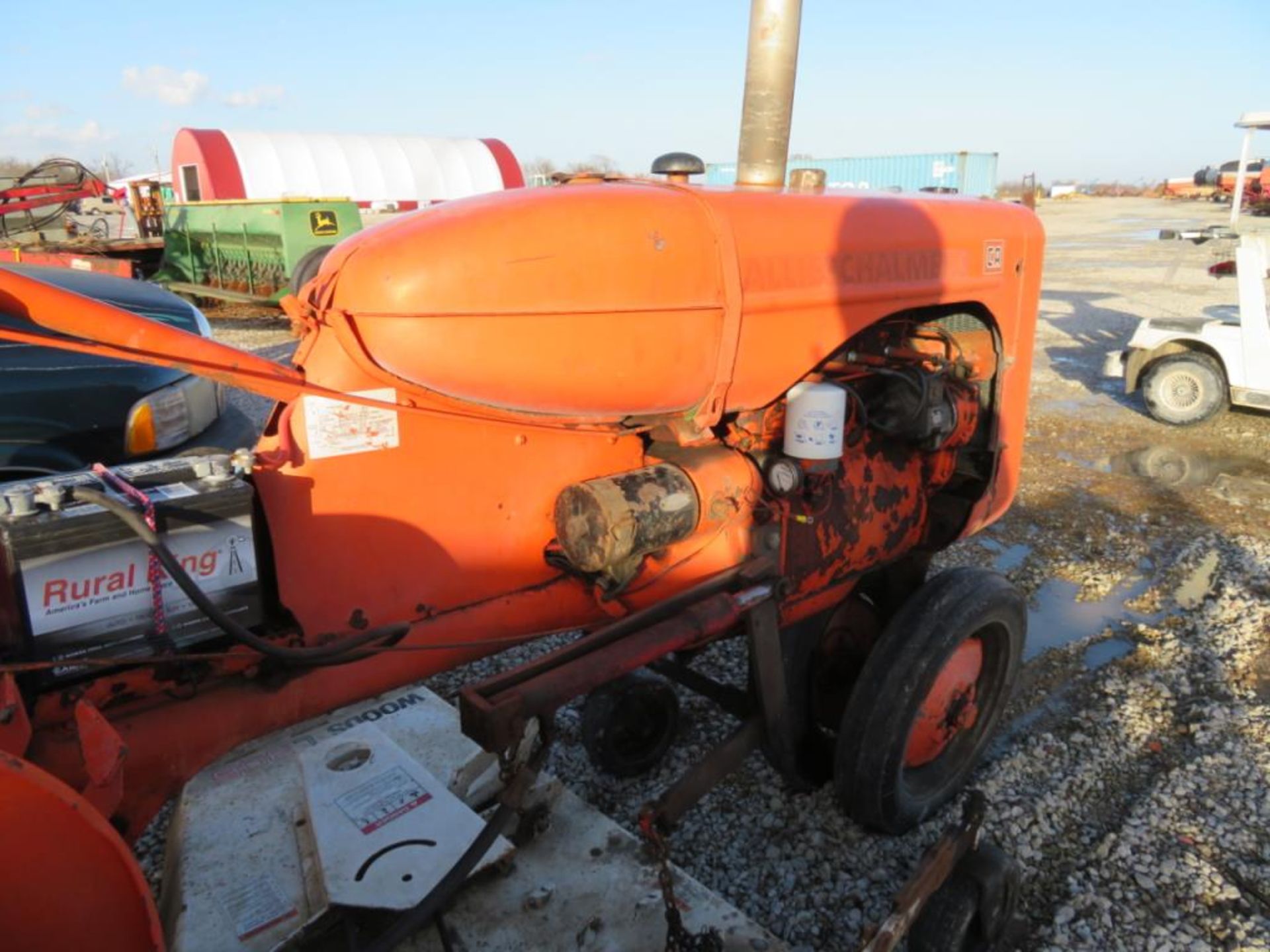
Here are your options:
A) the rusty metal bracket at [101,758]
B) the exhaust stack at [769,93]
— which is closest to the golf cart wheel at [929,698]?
the exhaust stack at [769,93]

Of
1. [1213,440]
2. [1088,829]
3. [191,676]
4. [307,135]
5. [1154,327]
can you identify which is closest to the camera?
[191,676]

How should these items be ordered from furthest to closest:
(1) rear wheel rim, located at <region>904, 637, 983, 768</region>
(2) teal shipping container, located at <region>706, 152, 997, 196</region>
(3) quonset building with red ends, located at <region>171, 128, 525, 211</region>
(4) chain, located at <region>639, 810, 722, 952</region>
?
(2) teal shipping container, located at <region>706, 152, 997, 196</region> < (3) quonset building with red ends, located at <region>171, 128, 525, 211</region> < (1) rear wheel rim, located at <region>904, 637, 983, 768</region> < (4) chain, located at <region>639, 810, 722, 952</region>

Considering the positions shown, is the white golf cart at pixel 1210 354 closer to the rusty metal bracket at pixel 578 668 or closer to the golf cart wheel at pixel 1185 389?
the golf cart wheel at pixel 1185 389

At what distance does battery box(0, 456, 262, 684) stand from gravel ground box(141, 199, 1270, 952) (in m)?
1.45

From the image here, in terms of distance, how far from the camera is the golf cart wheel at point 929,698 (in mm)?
2277

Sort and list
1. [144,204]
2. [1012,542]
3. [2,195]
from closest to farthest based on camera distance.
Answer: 1. [1012,542]
2. [2,195]
3. [144,204]

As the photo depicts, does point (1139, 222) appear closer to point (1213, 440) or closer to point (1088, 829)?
point (1213, 440)

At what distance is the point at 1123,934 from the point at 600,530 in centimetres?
173

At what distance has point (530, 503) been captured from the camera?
1952 millimetres

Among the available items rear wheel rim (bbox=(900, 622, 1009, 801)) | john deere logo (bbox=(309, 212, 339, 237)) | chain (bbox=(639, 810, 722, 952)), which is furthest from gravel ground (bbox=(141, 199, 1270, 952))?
john deere logo (bbox=(309, 212, 339, 237))

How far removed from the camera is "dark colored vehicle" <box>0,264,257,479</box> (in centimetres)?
258

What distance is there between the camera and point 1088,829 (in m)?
2.53

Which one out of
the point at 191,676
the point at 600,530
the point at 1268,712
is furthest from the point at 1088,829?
the point at 191,676

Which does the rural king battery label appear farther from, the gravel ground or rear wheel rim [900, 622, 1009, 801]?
rear wheel rim [900, 622, 1009, 801]
